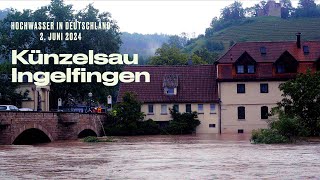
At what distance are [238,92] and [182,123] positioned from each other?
8.16 m

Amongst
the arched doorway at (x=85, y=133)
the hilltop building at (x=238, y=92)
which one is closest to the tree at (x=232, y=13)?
the hilltop building at (x=238, y=92)

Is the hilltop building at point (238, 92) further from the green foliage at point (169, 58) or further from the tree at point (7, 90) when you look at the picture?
the green foliage at point (169, 58)

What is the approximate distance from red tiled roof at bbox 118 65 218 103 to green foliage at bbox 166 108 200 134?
2448 millimetres

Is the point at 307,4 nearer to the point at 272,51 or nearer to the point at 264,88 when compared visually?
the point at 272,51

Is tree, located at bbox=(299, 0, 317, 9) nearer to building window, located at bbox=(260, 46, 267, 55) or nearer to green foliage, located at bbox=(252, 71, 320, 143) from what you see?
building window, located at bbox=(260, 46, 267, 55)

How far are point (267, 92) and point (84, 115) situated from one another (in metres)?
25.2

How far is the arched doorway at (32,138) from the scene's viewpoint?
48831mm

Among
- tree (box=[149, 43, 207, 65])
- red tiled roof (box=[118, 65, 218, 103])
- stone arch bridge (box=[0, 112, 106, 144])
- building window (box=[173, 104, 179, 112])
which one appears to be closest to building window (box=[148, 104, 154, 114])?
red tiled roof (box=[118, 65, 218, 103])

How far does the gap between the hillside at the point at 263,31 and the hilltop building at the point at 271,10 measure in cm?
1664

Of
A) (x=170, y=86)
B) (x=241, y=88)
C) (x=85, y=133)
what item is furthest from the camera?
(x=170, y=86)

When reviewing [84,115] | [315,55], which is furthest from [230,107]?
[84,115]

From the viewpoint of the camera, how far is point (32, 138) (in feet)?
172

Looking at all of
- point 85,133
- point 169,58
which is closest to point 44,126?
point 85,133

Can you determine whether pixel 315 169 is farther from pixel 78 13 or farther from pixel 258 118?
pixel 78 13
